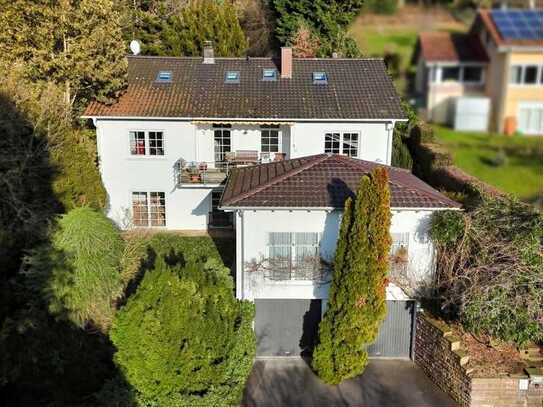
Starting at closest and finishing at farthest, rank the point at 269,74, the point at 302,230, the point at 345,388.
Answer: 1. the point at 345,388
2. the point at 302,230
3. the point at 269,74

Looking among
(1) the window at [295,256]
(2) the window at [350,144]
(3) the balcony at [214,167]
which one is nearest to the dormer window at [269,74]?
(3) the balcony at [214,167]

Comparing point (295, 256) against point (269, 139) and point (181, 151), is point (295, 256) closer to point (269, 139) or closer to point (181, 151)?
point (269, 139)

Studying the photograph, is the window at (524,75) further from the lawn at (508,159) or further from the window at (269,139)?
the window at (269,139)

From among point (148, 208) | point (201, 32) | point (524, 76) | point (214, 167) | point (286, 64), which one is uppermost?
point (201, 32)

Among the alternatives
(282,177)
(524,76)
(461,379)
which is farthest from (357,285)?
(524,76)

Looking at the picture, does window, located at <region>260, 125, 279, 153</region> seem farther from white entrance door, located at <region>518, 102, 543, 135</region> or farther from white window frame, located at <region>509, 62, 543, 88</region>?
white entrance door, located at <region>518, 102, 543, 135</region>

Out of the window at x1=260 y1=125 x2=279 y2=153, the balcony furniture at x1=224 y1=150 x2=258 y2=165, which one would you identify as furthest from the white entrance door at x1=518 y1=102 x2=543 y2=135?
the window at x1=260 y1=125 x2=279 y2=153
